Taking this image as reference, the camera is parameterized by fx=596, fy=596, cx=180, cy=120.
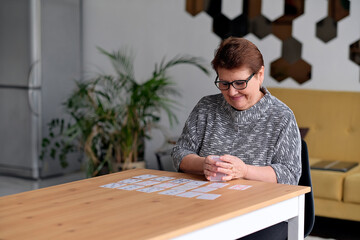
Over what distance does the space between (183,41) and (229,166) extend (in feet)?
11.0

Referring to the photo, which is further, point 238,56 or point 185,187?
point 238,56

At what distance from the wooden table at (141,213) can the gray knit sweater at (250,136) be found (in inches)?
7.4

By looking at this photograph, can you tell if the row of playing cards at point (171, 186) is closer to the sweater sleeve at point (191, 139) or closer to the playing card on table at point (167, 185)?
the playing card on table at point (167, 185)

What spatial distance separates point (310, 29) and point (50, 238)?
3685 mm

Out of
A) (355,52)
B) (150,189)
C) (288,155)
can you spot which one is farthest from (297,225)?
(355,52)

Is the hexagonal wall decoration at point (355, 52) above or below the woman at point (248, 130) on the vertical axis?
above

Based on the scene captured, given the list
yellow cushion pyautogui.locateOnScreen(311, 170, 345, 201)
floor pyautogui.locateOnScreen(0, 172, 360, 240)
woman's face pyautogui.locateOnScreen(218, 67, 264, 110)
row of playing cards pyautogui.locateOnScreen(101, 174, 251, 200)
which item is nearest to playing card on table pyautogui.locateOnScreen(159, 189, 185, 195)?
row of playing cards pyautogui.locateOnScreen(101, 174, 251, 200)

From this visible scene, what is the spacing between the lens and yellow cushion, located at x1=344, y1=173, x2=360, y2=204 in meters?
3.72

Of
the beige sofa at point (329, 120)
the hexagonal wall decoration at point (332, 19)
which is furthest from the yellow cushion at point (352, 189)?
the hexagonal wall decoration at point (332, 19)

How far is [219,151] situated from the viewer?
2354 mm

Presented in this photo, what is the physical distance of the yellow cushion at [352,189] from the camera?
12.2 ft

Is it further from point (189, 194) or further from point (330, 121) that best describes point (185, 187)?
point (330, 121)

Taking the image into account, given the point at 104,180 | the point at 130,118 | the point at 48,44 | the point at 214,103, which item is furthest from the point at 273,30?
the point at 104,180

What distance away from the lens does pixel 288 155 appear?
225 centimetres
